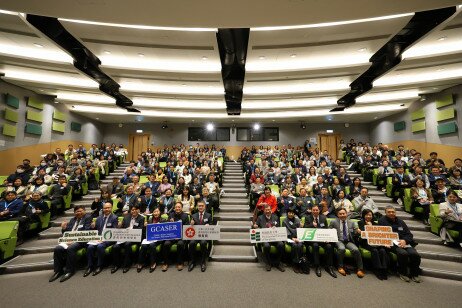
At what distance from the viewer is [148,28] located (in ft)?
14.2

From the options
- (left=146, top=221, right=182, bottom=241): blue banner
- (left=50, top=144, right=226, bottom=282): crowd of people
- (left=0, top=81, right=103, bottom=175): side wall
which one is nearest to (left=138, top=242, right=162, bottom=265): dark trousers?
(left=50, top=144, right=226, bottom=282): crowd of people

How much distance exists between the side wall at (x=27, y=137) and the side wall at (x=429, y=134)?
576 inches

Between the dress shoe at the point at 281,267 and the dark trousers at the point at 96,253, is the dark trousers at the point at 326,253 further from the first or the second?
the dark trousers at the point at 96,253

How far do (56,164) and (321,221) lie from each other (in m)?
8.22

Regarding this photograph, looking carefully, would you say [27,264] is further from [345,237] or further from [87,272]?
[345,237]

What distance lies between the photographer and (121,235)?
3885mm

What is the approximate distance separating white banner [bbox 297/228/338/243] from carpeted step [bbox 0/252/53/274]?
14.8ft

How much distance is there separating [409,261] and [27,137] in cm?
1129

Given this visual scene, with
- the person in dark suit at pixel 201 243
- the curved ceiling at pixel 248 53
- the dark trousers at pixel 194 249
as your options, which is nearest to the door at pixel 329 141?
the curved ceiling at pixel 248 53

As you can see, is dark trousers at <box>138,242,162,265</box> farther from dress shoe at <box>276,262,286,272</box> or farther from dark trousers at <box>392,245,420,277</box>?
dark trousers at <box>392,245,420,277</box>

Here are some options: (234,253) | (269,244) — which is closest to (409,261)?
(269,244)

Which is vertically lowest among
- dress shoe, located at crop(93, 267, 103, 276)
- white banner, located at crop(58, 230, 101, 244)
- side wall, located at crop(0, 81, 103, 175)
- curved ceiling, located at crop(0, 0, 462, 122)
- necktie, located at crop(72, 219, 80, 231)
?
dress shoe, located at crop(93, 267, 103, 276)

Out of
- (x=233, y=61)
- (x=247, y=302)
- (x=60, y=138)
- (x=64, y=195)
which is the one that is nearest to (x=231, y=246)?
(x=247, y=302)

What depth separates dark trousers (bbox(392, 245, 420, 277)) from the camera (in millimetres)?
3496
